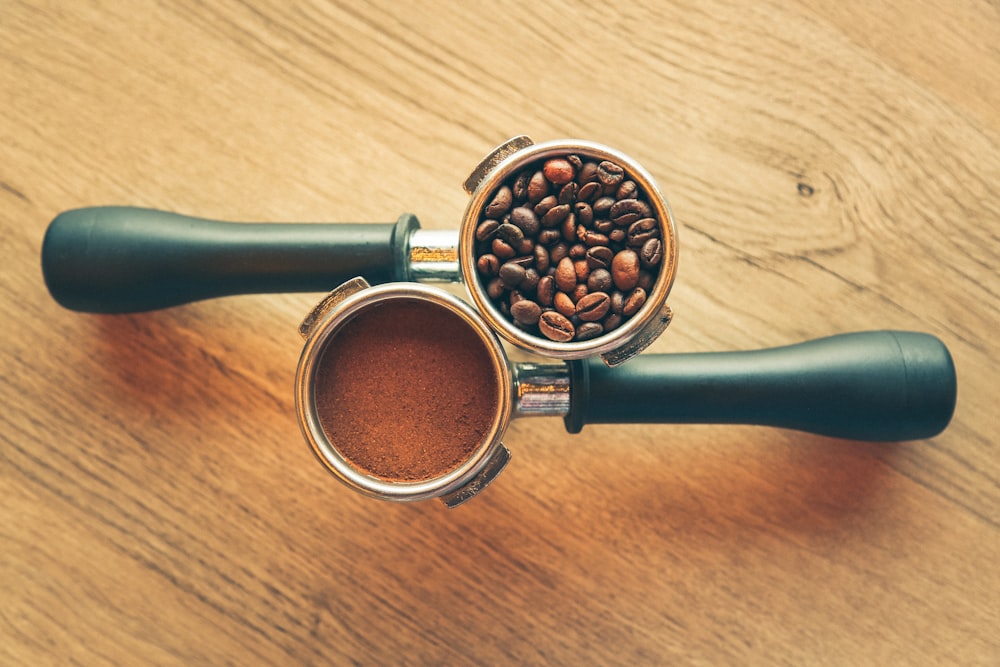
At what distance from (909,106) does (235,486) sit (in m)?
0.66

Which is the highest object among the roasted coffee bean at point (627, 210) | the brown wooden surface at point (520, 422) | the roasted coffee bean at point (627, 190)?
the roasted coffee bean at point (627, 190)

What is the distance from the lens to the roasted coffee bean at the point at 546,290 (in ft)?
1.46

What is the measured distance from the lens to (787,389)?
532 mm

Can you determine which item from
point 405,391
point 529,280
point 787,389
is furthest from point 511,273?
point 787,389

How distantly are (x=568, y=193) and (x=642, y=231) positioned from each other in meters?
0.05

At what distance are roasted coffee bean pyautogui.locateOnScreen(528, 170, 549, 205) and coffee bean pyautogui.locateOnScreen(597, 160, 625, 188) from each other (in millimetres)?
34

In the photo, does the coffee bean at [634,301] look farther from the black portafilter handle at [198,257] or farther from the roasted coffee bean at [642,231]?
the black portafilter handle at [198,257]

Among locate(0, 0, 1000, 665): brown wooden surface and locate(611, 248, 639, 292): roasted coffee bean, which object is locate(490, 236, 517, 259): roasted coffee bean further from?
locate(0, 0, 1000, 665): brown wooden surface

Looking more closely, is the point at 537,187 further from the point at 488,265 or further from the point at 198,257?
the point at 198,257

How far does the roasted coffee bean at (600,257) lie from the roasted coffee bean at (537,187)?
45mm

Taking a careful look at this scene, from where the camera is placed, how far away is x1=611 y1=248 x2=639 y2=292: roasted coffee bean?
0.44 meters

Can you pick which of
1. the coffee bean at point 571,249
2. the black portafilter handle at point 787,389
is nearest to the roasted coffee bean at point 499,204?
the coffee bean at point 571,249

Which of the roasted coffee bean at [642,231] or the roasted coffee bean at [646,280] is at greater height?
the roasted coffee bean at [642,231]

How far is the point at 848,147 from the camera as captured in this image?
2.04ft
